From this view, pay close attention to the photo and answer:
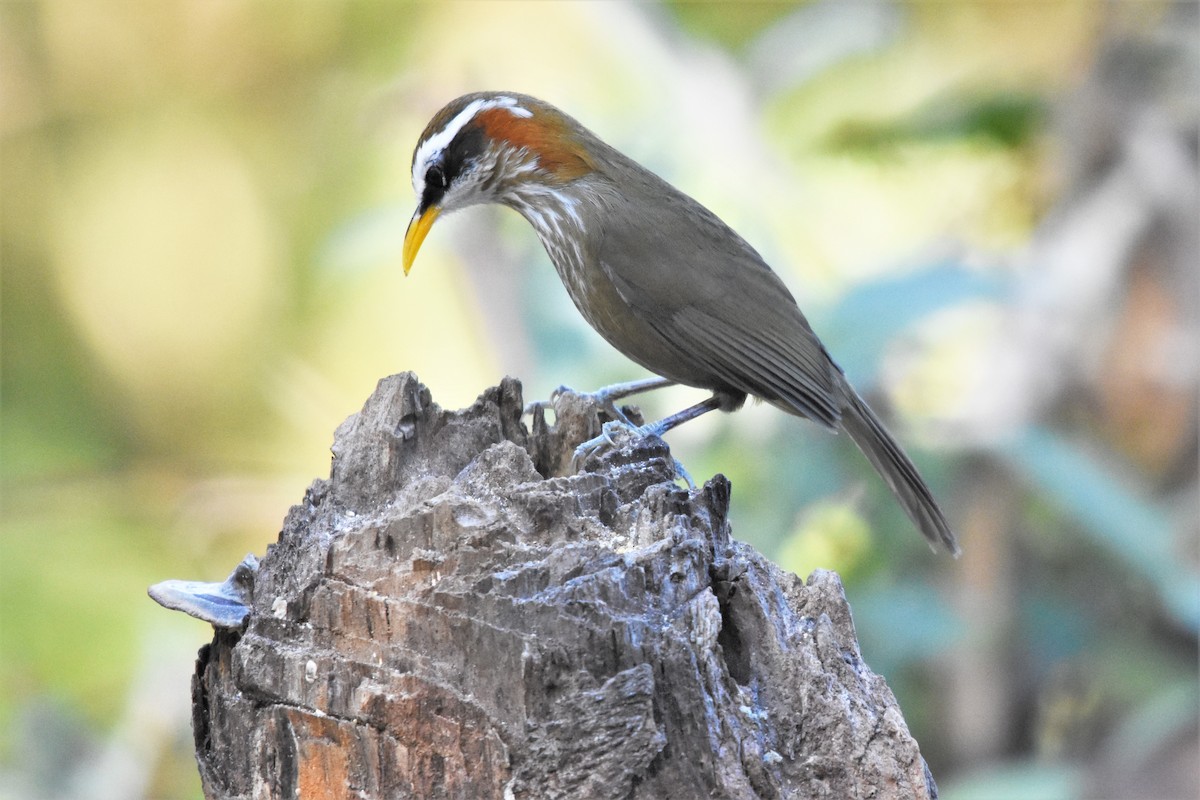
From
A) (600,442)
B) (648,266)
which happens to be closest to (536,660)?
(600,442)

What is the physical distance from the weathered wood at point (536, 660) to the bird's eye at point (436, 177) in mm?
1279

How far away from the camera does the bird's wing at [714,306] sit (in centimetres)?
313

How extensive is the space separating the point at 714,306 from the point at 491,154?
720mm

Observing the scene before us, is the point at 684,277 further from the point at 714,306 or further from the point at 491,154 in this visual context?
the point at 491,154

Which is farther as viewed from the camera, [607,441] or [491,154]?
[491,154]

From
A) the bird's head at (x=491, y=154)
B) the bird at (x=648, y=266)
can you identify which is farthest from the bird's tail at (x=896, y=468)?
the bird's head at (x=491, y=154)

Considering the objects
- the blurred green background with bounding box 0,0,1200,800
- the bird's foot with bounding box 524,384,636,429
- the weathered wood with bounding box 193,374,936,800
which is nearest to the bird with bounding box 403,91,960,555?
the bird's foot with bounding box 524,384,636,429

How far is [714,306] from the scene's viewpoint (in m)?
3.18

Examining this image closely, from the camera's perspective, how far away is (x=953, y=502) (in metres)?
4.71

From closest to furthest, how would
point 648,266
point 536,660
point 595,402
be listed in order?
point 536,660 < point 595,402 < point 648,266

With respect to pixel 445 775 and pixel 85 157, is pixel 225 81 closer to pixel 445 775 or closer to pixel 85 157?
pixel 85 157

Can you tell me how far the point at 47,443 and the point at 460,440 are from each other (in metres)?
4.71

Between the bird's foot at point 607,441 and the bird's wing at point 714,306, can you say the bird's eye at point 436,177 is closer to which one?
the bird's wing at point 714,306

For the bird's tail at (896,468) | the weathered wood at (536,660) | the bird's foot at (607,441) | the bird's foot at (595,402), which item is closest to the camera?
the weathered wood at (536,660)
